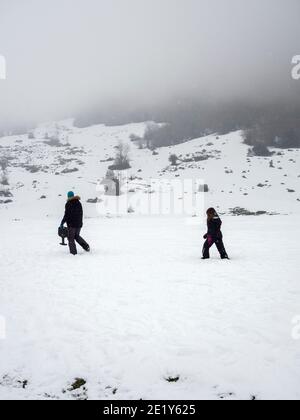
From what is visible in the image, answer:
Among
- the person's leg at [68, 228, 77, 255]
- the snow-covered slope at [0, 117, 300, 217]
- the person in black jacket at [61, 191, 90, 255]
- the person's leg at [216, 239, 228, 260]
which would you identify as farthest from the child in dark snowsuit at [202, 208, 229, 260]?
the snow-covered slope at [0, 117, 300, 217]

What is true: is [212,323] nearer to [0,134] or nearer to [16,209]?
[16,209]

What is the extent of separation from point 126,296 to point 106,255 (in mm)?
5067

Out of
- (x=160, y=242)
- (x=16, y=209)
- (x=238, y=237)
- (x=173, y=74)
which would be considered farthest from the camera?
(x=173, y=74)

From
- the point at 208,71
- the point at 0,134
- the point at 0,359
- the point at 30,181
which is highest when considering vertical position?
the point at 208,71

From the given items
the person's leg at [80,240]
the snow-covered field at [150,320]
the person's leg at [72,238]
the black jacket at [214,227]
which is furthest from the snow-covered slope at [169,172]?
the black jacket at [214,227]

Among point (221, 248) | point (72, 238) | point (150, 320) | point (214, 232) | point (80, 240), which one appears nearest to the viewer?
point (150, 320)

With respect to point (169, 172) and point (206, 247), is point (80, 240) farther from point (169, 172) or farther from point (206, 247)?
point (169, 172)

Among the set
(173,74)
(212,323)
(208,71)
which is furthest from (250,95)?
(212,323)

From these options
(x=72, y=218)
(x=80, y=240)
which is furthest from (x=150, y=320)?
(x=80, y=240)

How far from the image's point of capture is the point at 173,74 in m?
108

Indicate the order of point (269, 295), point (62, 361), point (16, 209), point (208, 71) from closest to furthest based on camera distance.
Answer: point (62, 361) → point (269, 295) → point (16, 209) → point (208, 71)

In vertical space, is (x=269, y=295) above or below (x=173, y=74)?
below

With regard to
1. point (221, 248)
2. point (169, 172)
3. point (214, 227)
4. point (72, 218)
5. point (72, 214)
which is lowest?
point (221, 248)

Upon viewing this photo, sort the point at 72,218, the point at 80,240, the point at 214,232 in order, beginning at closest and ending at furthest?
the point at 214,232, the point at 72,218, the point at 80,240
